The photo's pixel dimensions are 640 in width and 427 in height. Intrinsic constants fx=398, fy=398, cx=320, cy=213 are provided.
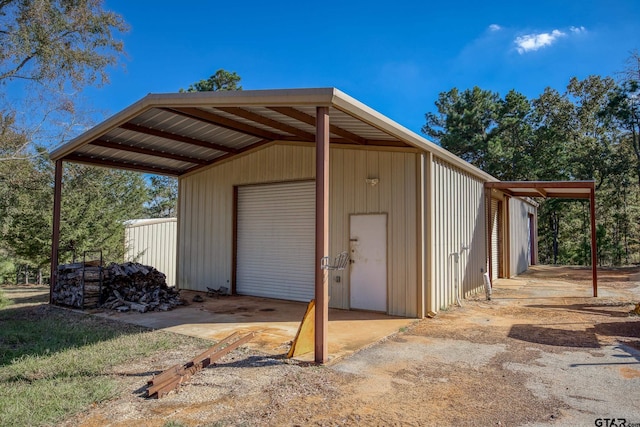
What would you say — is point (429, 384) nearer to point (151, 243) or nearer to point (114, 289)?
point (114, 289)

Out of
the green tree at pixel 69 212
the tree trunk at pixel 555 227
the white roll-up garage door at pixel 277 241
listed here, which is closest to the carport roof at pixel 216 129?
the white roll-up garage door at pixel 277 241

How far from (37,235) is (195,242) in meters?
6.67

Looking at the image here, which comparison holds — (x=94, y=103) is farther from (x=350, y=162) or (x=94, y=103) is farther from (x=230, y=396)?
(x=230, y=396)

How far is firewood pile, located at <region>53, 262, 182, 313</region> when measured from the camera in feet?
26.1

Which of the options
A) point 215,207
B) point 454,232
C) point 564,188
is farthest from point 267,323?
point 564,188

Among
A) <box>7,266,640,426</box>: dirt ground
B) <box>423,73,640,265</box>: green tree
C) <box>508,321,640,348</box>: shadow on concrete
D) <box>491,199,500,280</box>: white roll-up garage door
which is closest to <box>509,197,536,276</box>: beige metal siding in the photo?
<box>491,199,500,280</box>: white roll-up garage door

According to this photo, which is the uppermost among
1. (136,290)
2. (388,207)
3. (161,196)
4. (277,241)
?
(161,196)

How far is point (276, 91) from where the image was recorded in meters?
4.88

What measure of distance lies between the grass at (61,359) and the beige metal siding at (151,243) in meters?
7.13

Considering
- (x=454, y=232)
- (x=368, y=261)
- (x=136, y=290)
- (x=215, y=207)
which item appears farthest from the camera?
(x=215, y=207)

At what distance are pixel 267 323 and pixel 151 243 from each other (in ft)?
31.4

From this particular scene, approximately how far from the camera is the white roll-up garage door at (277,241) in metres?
8.67

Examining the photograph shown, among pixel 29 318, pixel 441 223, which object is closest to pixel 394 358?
pixel 441 223

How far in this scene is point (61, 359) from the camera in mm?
4574
